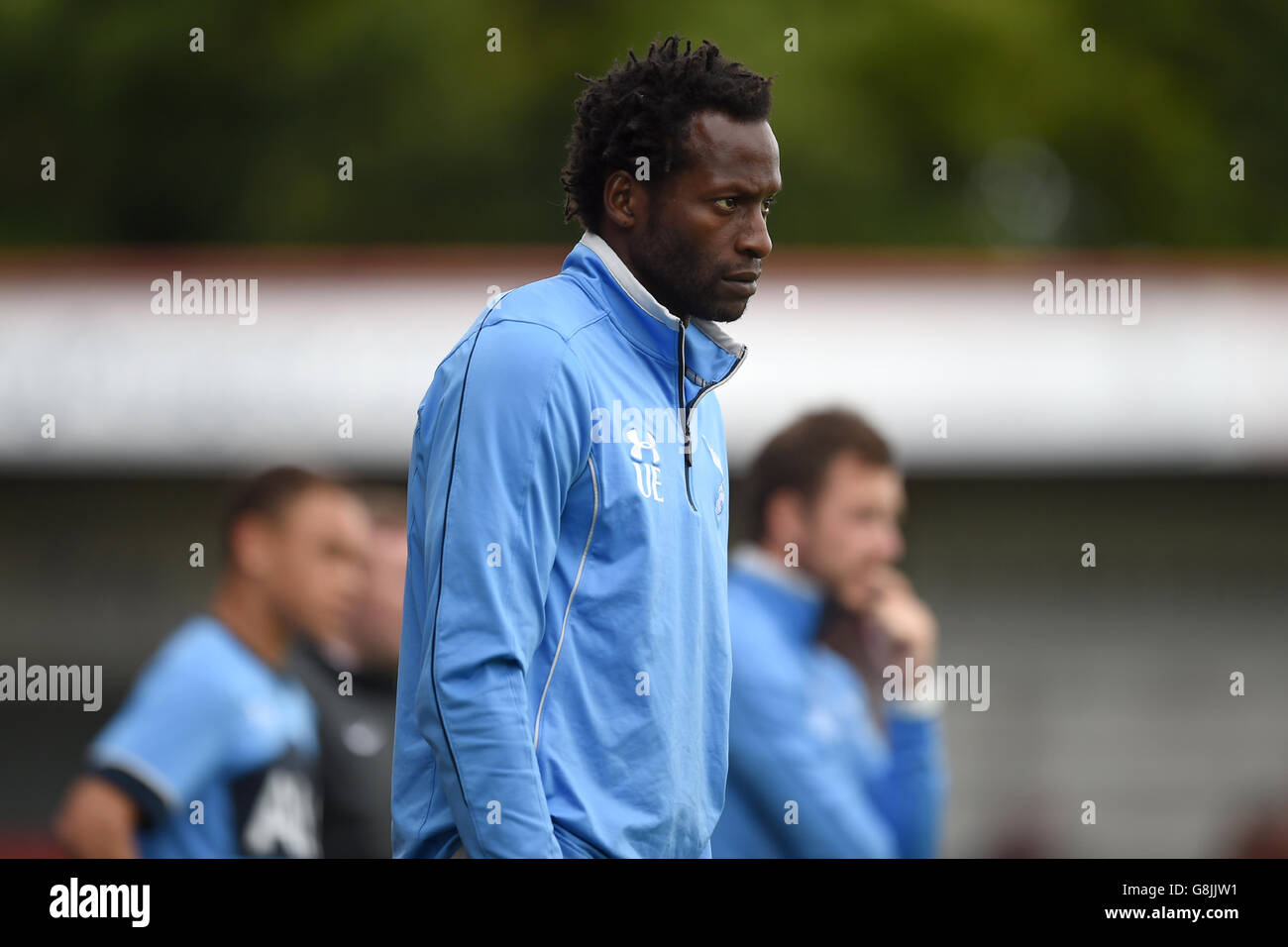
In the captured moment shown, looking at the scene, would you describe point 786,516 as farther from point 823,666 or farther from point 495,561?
point 495,561

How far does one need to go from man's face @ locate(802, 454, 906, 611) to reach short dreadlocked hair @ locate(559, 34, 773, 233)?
180cm

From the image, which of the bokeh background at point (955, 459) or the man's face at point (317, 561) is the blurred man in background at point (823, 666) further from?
the bokeh background at point (955, 459)

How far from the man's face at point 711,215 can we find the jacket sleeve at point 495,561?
0.29 meters

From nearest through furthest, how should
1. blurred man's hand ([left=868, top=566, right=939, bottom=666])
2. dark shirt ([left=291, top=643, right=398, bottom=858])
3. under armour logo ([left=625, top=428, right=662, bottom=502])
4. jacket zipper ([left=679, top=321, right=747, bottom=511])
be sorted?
under armour logo ([left=625, top=428, right=662, bottom=502]) < jacket zipper ([left=679, top=321, right=747, bottom=511]) < dark shirt ([left=291, top=643, right=398, bottom=858]) < blurred man's hand ([left=868, top=566, right=939, bottom=666])

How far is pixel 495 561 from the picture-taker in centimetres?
227

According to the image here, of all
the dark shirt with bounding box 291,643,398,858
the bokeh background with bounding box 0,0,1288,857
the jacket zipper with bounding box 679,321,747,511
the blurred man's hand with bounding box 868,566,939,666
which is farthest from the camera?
the bokeh background with bounding box 0,0,1288,857

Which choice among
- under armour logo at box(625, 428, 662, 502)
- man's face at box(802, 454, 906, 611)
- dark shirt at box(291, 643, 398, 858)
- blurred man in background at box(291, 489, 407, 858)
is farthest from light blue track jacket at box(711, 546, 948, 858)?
under armour logo at box(625, 428, 662, 502)

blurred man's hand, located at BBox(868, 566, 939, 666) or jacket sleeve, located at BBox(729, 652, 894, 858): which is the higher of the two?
blurred man's hand, located at BBox(868, 566, 939, 666)

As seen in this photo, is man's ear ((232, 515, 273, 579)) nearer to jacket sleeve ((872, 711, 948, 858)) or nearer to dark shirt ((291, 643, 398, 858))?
dark shirt ((291, 643, 398, 858))

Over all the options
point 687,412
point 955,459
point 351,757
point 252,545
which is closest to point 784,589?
point 351,757

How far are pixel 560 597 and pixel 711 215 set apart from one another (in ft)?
2.12

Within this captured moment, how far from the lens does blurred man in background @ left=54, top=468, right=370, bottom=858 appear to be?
4.05 m

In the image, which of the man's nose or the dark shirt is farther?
the dark shirt
